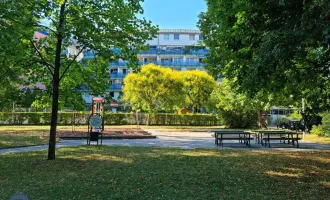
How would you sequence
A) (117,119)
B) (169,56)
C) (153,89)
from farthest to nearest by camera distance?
1. (169,56)
2. (117,119)
3. (153,89)

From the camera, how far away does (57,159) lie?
33.4 ft

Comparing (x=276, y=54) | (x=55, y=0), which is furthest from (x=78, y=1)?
(x=276, y=54)

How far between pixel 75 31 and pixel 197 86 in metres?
36.4

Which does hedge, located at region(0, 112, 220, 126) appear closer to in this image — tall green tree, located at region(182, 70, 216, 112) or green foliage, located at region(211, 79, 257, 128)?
tall green tree, located at region(182, 70, 216, 112)

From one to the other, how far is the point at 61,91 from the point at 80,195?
210 inches

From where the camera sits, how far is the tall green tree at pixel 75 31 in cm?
858

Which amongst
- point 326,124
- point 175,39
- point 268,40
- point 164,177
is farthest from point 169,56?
point 268,40

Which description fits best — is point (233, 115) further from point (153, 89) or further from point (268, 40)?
point (268, 40)

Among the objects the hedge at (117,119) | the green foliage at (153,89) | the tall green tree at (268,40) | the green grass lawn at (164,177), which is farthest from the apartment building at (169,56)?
the tall green tree at (268,40)

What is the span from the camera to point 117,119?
37781mm

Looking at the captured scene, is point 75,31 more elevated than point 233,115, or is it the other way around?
point 75,31

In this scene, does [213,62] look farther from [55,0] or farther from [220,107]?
[220,107]

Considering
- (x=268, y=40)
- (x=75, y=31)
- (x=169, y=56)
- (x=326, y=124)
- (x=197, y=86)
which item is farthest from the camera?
(x=169, y=56)

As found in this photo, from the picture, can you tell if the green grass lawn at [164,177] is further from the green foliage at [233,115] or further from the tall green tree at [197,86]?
the tall green tree at [197,86]
